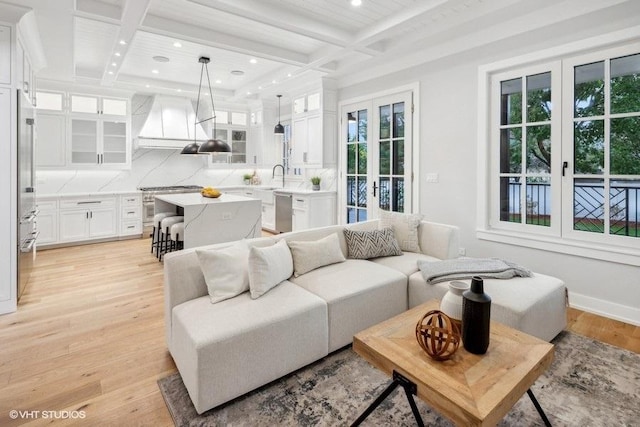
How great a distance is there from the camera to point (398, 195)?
5059 mm

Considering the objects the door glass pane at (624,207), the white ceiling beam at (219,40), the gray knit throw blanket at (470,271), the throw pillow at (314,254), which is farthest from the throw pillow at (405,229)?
the white ceiling beam at (219,40)

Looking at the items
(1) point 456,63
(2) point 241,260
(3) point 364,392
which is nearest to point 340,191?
(1) point 456,63

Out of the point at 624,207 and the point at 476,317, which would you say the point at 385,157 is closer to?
the point at 624,207

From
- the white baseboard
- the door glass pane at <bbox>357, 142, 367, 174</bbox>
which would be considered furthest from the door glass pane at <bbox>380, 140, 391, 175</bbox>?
the white baseboard

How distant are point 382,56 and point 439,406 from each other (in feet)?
14.6

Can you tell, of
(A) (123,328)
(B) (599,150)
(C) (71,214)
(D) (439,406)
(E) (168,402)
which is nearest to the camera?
(D) (439,406)

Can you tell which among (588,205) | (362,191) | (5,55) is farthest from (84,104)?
(588,205)

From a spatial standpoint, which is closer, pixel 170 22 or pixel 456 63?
pixel 170 22

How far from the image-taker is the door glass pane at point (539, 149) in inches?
136

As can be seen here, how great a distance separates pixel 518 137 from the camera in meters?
3.71

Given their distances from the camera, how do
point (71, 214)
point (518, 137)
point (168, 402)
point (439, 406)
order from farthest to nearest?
point (71, 214) < point (518, 137) < point (168, 402) < point (439, 406)

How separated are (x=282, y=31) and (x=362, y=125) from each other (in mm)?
2004

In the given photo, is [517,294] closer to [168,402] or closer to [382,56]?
[168,402]

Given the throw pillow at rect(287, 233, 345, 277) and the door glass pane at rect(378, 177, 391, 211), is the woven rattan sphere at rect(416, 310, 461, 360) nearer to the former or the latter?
the throw pillow at rect(287, 233, 345, 277)
